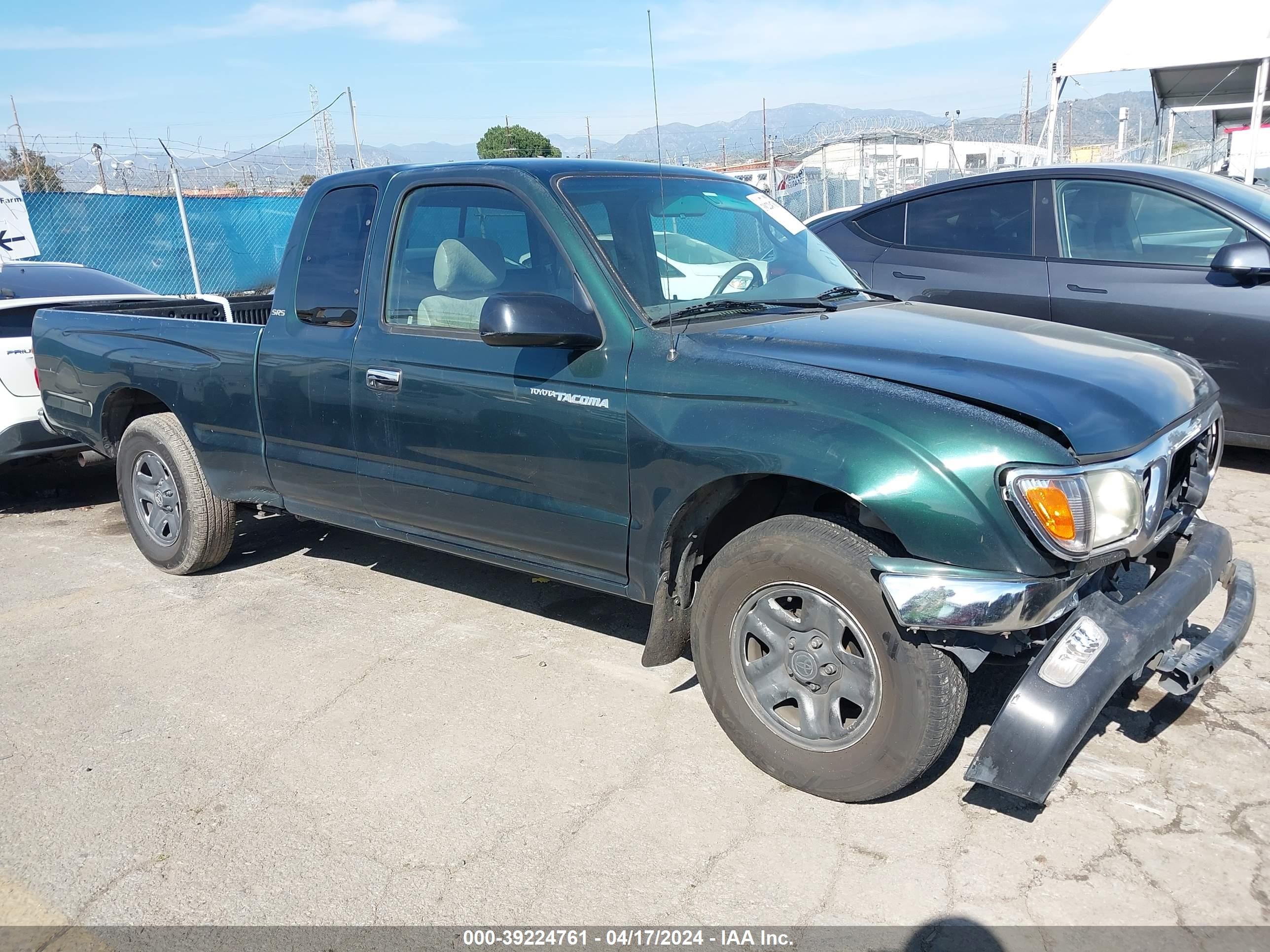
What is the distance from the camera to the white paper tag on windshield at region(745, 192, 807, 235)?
4.18 meters

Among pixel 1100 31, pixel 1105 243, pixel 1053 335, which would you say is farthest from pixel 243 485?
pixel 1100 31

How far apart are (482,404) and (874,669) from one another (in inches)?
64.8

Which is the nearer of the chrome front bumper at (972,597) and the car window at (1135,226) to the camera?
the chrome front bumper at (972,597)

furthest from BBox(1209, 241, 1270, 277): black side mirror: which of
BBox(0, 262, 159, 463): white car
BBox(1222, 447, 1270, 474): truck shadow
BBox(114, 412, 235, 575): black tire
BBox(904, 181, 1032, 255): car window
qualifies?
BBox(0, 262, 159, 463): white car

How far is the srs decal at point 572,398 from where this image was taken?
129 inches

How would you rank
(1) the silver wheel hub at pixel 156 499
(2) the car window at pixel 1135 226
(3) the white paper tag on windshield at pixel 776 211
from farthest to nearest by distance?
(2) the car window at pixel 1135 226, (1) the silver wheel hub at pixel 156 499, (3) the white paper tag on windshield at pixel 776 211

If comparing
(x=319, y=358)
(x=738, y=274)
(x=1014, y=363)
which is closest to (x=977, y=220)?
(x=738, y=274)

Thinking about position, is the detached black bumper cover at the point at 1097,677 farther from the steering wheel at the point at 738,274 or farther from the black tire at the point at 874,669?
the steering wheel at the point at 738,274

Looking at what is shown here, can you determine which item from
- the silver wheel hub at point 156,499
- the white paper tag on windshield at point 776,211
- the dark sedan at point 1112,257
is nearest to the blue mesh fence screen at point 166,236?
the silver wheel hub at point 156,499

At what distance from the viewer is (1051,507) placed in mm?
2502

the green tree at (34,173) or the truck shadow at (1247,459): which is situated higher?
the green tree at (34,173)

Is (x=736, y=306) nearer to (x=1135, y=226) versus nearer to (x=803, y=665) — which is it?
(x=803, y=665)

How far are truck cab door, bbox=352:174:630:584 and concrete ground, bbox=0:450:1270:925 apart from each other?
0.59 metres

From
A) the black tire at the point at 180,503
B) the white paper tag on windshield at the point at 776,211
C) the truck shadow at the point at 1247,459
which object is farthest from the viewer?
the truck shadow at the point at 1247,459
